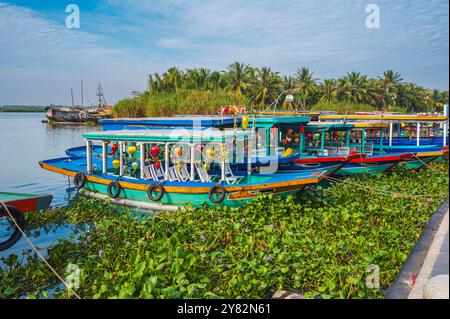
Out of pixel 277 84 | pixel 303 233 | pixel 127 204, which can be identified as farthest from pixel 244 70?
pixel 303 233

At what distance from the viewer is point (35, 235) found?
364 inches

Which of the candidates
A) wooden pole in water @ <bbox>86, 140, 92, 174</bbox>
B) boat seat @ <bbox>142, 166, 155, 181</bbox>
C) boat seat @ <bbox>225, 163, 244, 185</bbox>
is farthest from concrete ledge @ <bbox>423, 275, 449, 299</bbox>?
wooden pole in water @ <bbox>86, 140, 92, 174</bbox>

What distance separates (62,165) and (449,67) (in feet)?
43.7

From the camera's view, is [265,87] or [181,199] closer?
[181,199]

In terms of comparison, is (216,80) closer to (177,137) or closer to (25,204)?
(177,137)

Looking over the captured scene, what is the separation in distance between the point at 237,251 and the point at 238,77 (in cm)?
3843

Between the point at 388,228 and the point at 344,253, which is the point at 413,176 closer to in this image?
the point at 388,228

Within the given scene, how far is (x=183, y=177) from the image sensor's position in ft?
37.4

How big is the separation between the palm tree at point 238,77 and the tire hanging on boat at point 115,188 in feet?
108

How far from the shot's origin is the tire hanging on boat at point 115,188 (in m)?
11.1

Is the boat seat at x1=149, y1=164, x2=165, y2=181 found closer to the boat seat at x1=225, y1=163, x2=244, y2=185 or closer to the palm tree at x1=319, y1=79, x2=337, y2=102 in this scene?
the boat seat at x1=225, y1=163, x2=244, y2=185

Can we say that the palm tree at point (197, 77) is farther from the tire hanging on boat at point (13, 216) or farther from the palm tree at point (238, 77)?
the tire hanging on boat at point (13, 216)

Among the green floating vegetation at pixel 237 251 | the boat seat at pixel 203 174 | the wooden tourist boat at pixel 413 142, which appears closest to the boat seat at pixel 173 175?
the boat seat at pixel 203 174

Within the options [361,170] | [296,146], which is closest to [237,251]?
[296,146]
